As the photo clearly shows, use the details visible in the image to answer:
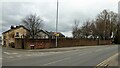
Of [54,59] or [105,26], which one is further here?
[105,26]

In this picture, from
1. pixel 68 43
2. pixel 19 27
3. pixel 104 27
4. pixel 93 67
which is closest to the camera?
pixel 93 67

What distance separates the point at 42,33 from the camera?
101625mm

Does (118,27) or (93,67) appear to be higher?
(118,27)

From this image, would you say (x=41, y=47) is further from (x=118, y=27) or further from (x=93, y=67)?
(x=118, y=27)

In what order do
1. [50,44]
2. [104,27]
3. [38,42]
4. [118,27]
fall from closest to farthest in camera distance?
[38,42], [50,44], [104,27], [118,27]

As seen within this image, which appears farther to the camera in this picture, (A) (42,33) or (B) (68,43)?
(A) (42,33)

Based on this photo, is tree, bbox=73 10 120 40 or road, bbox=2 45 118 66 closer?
road, bbox=2 45 118 66

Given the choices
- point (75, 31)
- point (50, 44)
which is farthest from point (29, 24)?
point (50, 44)

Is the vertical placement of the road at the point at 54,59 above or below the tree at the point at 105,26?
below

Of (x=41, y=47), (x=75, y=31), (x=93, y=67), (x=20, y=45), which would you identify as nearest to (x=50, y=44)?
(x=41, y=47)

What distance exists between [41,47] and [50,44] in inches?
114

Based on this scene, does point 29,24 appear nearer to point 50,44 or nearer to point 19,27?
point 19,27

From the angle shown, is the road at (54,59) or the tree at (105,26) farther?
the tree at (105,26)

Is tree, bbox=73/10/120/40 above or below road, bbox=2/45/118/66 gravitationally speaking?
above
